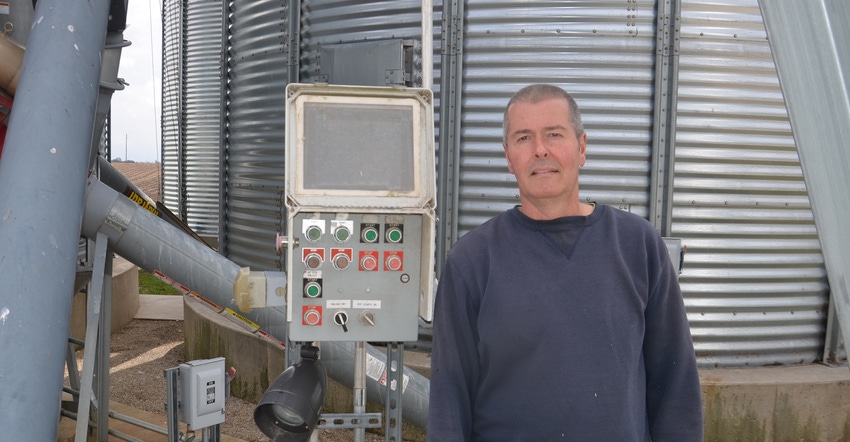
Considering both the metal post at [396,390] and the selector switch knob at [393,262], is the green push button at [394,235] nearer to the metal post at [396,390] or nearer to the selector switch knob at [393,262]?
the selector switch knob at [393,262]

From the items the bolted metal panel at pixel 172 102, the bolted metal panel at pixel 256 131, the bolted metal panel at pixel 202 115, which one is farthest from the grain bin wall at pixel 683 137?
the bolted metal panel at pixel 172 102

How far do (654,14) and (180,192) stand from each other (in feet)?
40.8

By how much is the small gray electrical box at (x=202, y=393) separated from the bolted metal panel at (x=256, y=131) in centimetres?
294

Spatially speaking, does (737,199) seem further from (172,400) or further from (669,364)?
(172,400)

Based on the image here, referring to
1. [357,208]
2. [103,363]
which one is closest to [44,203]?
[357,208]

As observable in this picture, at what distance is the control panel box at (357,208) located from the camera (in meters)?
3.47

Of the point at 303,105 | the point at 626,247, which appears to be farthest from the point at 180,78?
the point at 626,247

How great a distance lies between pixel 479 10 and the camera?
6477 millimetres

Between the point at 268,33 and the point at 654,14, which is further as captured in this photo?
the point at 268,33

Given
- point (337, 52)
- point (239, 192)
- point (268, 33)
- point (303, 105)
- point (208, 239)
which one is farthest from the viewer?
point (208, 239)

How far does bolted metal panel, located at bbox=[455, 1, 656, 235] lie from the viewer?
635 cm

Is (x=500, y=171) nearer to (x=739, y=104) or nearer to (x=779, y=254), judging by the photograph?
(x=739, y=104)

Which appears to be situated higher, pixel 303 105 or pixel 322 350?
pixel 303 105

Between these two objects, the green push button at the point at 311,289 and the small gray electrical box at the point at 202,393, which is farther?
the small gray electrical box at the point at 202,393
